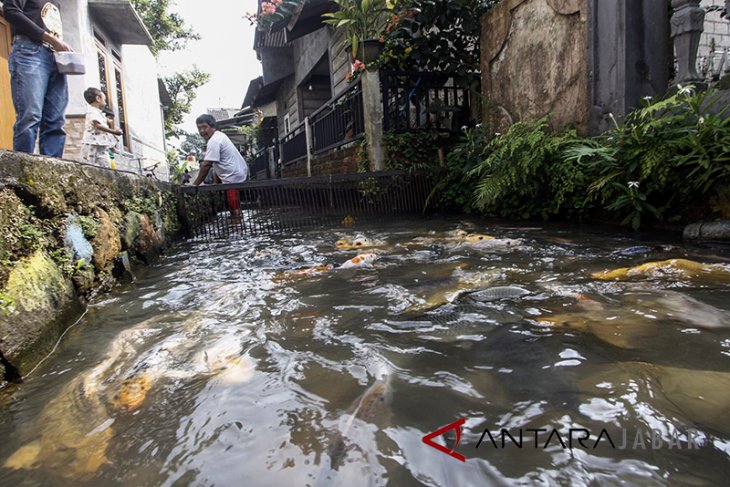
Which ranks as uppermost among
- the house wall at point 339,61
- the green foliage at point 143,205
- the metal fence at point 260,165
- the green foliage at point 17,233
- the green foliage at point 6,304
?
the house wall at point 339,61

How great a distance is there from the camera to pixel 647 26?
447 cm

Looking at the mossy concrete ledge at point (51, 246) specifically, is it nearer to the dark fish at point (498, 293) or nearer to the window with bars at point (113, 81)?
the dark fish at point (498, 293)

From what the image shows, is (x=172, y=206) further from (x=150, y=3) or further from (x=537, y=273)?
(x=150, y=3)

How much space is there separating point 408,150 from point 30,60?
4870mm

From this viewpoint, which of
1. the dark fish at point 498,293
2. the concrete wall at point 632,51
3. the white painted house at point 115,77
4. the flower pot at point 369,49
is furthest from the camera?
the white painted house at point 115,77

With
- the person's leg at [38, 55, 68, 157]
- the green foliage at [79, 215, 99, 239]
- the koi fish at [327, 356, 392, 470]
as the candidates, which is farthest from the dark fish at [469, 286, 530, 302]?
the person's leg at [38, 55, 68, 157]

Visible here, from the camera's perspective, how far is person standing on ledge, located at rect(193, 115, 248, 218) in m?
6.11

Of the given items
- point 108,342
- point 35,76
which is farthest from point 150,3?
point 108,342

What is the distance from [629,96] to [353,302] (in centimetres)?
402

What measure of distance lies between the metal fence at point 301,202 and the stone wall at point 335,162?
1295mm

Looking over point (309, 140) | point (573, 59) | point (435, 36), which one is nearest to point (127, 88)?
point (309, 140)

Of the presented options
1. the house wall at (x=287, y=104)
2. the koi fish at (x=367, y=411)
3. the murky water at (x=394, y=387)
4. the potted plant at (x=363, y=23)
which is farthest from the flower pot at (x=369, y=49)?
the house wall at (x=287, y=104)

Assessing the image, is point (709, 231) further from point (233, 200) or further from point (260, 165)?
point (260, 165)

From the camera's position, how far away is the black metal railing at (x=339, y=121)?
755 centimetres
